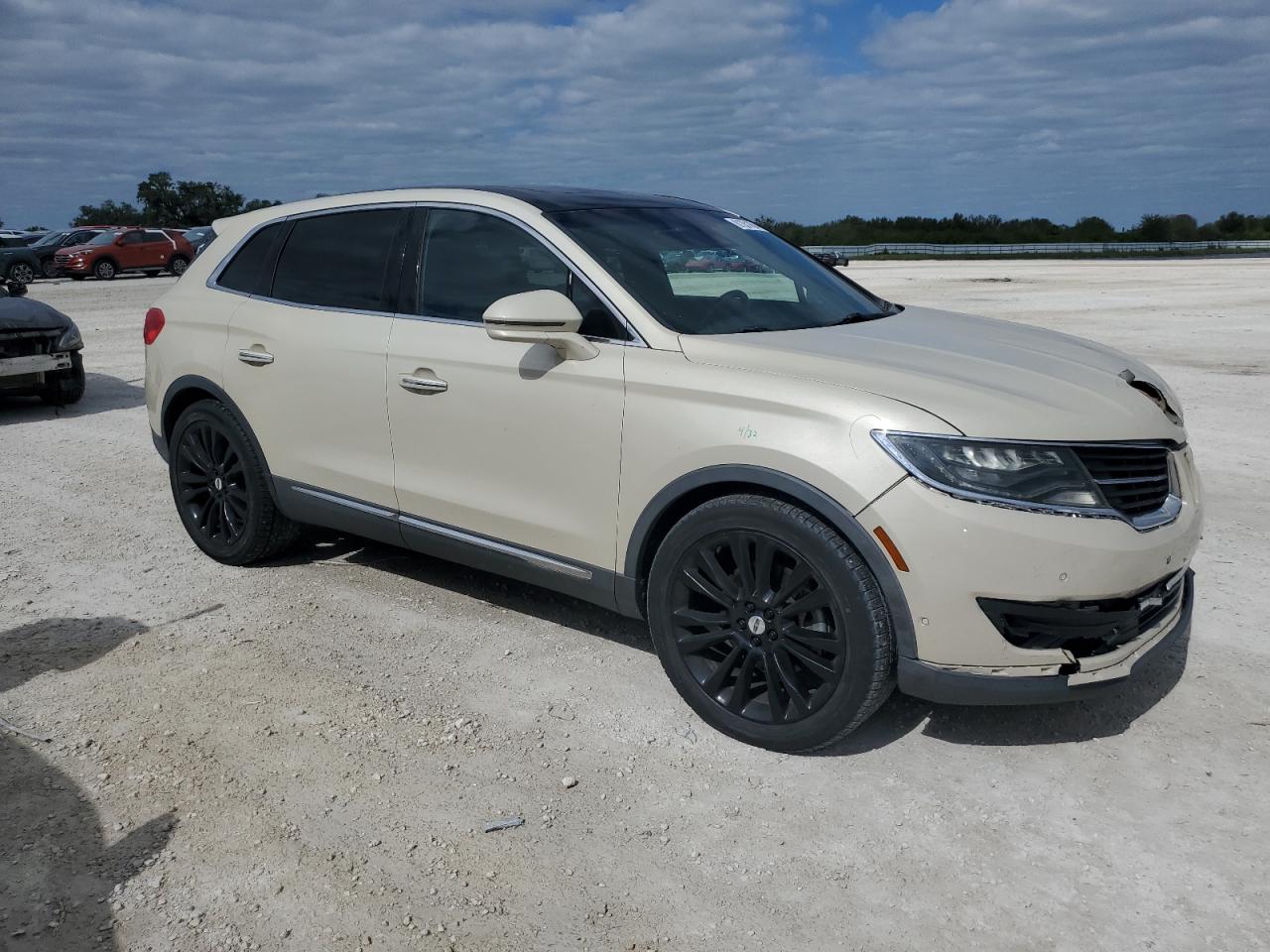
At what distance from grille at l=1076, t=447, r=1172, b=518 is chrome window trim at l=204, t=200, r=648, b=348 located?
5.07 feet

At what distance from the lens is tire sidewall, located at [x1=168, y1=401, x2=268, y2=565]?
214 inches

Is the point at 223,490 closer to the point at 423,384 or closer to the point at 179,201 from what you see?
the point at 423,384

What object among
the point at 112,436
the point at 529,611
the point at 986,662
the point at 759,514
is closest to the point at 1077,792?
the point at 986,662

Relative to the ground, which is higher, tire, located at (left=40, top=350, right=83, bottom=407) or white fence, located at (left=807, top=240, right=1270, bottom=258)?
tire, located at (left=40, top=350, right=83, bottom=407)

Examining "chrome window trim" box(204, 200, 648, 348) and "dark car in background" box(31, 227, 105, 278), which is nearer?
"chrome window trim" box(204, 200, 648, 348)

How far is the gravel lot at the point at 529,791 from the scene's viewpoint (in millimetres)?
2930

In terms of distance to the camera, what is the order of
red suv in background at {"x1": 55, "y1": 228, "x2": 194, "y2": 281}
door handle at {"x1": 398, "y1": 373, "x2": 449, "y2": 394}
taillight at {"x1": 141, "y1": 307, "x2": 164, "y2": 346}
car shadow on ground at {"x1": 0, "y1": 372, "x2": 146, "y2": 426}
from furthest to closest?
red suv in background at {"x1": 55, "y1": 228, "x2": 194, "y2": 281} < car shadow on ground at {"x1": 0, "y1": 372, "x2": 146, "y2": 426} < taillight at {"x1": 141, "y1": 307, "x2": 164, "y2": 346} < door handle at {"x1": 398, "y1": 373, "x2": 449, "y2": 394}

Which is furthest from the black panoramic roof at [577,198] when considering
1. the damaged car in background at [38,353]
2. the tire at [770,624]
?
the damaged car in background at [38,353]

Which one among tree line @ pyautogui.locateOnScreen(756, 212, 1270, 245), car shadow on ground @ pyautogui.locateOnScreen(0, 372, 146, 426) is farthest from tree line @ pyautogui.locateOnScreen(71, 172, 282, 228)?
car shadow on ground @ pyautogui.locateOnScreen(0, 372, 146, 426)

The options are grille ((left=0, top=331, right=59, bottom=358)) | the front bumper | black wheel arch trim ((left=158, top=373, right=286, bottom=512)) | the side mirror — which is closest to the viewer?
the front bumper

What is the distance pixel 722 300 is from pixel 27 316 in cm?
822

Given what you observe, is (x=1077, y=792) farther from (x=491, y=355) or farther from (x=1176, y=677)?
(x=491, y=355)

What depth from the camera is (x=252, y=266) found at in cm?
556

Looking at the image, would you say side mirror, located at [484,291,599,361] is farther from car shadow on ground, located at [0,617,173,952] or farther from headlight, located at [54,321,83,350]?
headlight, located at [54,321,83,350]
